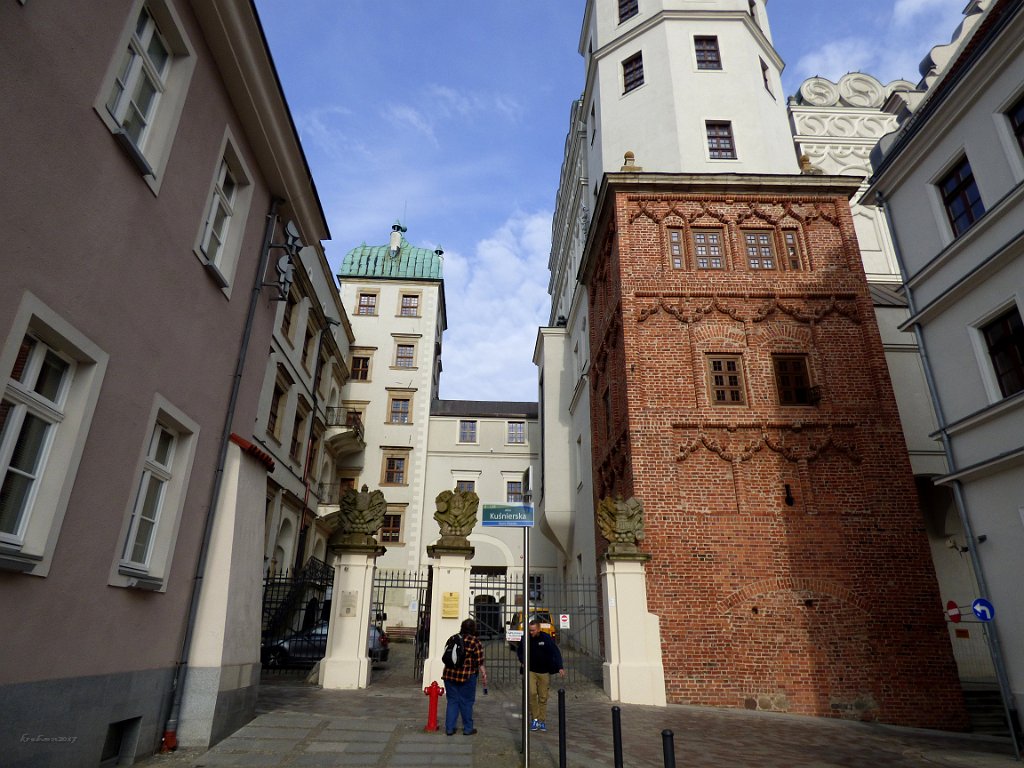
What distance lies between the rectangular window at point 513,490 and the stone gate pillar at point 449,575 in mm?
21440

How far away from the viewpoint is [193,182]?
7145 millimetres

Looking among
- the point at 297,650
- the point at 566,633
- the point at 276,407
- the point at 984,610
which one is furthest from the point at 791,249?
the point at 276,407

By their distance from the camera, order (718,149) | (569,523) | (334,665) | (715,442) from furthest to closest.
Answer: (569,523) → (718,149) → (715,442) → (334,665)

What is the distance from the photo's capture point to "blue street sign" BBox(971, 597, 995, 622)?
10477 mm

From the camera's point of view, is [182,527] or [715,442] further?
[715,442]

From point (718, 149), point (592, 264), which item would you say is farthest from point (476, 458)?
point (718, 149)

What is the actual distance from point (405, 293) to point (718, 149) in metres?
22.1

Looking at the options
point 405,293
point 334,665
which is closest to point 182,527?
point 334,665

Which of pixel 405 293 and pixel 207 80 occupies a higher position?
pixel 405 293

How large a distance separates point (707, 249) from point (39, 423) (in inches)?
622

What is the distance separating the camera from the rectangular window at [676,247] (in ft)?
55.7

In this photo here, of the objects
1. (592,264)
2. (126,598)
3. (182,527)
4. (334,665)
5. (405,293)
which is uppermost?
(405,293)

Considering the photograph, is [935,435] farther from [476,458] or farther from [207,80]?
[476,458]

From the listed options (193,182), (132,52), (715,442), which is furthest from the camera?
(715,442)
